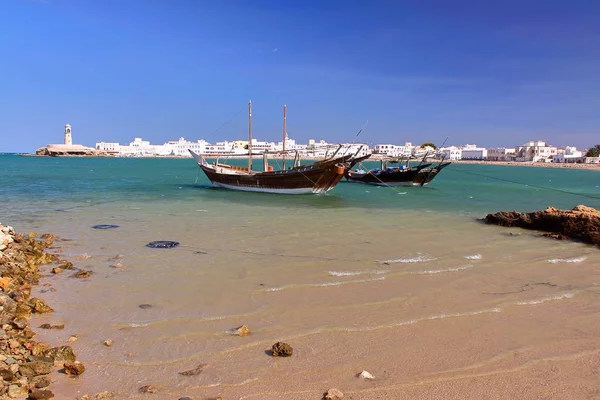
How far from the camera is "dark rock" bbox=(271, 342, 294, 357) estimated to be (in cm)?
497

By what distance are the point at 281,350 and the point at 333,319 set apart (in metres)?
1.37

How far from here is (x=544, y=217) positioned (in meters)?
15.1

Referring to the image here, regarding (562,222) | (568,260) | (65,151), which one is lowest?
(568,260)

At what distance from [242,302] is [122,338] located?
1.95 metres

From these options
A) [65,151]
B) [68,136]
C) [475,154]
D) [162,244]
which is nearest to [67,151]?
[65,151]

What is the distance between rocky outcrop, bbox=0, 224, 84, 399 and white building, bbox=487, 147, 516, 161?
592 feet

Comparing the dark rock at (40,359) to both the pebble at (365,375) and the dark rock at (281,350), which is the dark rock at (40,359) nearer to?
the dark rock at (281,350)

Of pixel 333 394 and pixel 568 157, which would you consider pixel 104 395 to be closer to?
pixel 333 394

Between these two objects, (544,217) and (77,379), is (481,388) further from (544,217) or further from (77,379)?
(544,217)

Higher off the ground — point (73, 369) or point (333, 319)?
point (73, 369)

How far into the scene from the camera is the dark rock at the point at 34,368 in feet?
13.7

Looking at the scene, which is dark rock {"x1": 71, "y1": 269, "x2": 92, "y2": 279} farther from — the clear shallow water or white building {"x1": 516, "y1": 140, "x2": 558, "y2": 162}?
white building {"x1": 516, "y1": 140, "x2": 558, "y2": 162}

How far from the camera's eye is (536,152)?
160 meters

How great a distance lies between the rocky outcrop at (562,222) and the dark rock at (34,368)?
13.8m
